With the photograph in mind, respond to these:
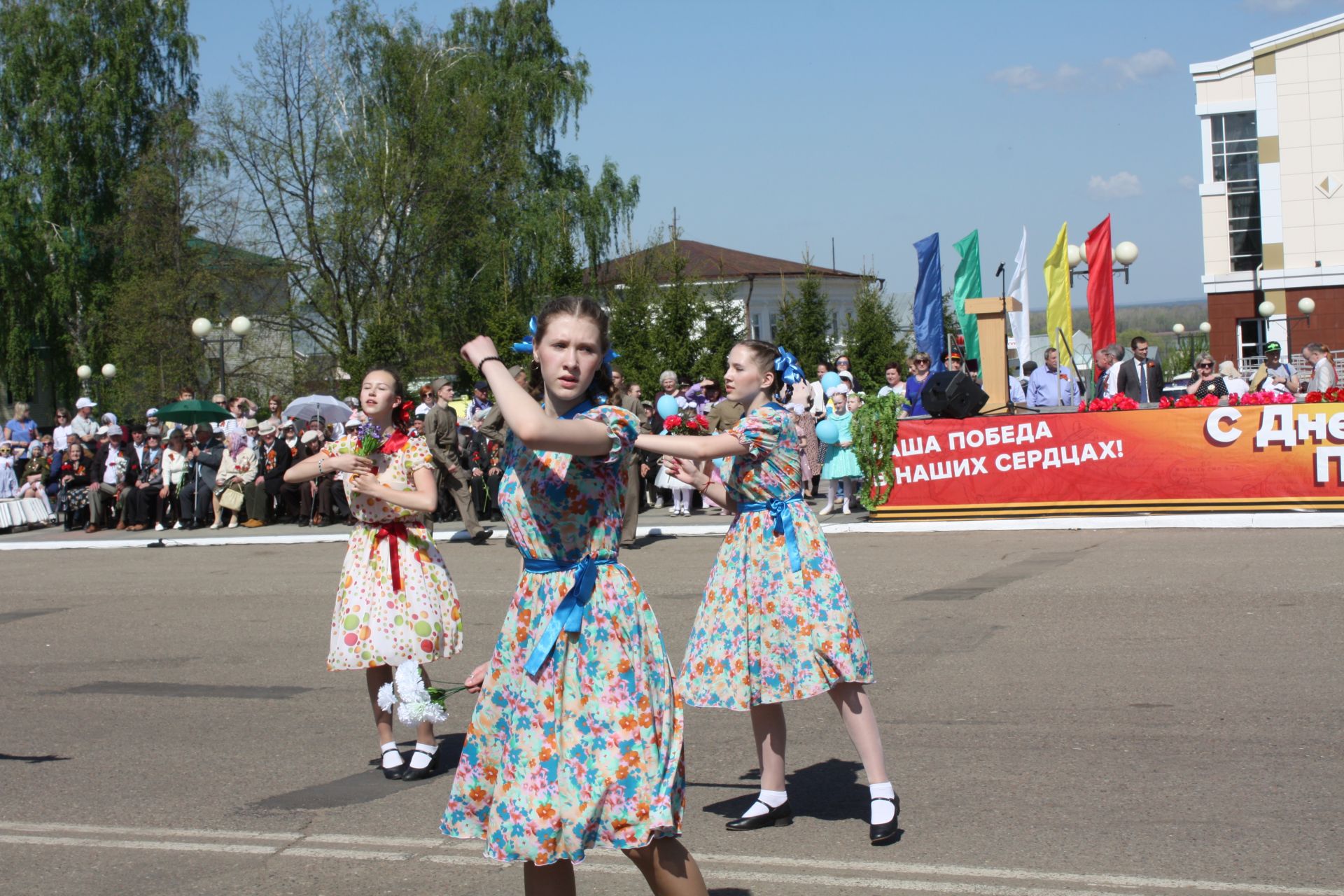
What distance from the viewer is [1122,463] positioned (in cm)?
1561

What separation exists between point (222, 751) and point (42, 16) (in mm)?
45982

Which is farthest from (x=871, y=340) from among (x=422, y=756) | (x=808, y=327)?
(x=422, y=756)

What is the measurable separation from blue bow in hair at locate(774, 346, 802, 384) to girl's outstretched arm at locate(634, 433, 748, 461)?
1.11 meters

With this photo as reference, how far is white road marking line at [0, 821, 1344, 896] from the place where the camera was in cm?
441

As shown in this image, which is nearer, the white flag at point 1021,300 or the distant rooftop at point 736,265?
the white flag at point 1021,300

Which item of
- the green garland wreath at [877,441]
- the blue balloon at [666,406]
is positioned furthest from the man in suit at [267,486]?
the green garland wreath at [877,441]

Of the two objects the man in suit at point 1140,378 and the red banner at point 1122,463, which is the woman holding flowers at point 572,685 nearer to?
the red banner at point 1122,463

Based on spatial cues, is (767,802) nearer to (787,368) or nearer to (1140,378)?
(787,368)

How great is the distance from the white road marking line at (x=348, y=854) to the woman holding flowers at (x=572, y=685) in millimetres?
1698

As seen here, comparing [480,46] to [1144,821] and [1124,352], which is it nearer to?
[1124,352]

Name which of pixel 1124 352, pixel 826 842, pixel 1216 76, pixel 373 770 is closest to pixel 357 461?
pixel 373 770

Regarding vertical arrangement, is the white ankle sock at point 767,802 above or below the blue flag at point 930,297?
below

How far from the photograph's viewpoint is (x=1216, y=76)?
52.1 metres

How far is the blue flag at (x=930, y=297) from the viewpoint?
76.2 ft
